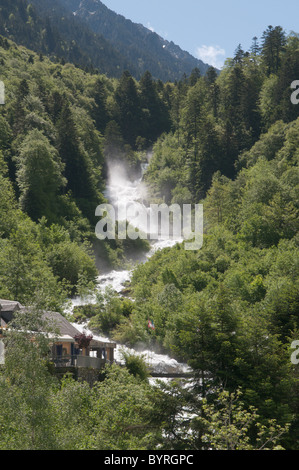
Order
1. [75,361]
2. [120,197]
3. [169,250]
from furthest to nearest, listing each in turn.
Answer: [120,197] → [169,250] → [75,361]

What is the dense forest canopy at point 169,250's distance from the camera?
102ft

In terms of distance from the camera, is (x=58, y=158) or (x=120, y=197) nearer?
(x=58, y=158)

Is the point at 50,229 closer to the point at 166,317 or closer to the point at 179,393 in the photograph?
the point at 166,317

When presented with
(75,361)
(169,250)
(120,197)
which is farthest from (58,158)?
(75,361)

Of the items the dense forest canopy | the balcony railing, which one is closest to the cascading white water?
the dense forest canopy

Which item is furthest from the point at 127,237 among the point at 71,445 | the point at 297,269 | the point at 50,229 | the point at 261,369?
the point at 71,445

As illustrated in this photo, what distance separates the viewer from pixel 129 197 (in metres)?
126

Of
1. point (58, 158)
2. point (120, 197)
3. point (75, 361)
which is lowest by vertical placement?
point (75, 361)

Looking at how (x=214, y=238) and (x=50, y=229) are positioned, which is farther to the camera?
(x=50, y=229)

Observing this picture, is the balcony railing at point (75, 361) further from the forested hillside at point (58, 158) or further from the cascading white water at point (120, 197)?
the cascading white water at point (120, 197)

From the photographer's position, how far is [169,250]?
90625 mm

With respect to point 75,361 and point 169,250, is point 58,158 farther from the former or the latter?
point 75,361

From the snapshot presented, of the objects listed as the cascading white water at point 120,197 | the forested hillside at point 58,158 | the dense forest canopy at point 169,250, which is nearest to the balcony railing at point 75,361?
the dense forest canopy at point 169,250
